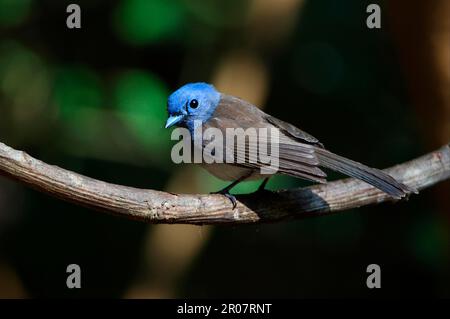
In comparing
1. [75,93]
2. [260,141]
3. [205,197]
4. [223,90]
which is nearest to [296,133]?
[260,141]

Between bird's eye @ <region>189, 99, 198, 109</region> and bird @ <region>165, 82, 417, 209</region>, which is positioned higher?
bird's eye @ <region>189, 99, 198, 109</region>

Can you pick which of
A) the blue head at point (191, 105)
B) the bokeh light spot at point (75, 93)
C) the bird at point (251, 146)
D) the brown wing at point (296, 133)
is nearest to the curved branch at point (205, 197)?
the bird at point (251, 146)

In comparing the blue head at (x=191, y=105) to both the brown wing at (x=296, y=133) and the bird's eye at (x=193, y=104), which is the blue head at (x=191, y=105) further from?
the brown wing at (x=296, y=133)

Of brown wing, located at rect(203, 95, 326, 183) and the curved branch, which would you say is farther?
brown wing, located at rect(203, 95, 326, 183)

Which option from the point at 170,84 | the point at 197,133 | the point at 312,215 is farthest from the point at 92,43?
the point at 312,215

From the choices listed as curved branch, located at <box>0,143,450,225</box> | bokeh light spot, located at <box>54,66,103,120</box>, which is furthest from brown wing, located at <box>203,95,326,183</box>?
bokeh light spot, located at <box>54,66,103,120</box>

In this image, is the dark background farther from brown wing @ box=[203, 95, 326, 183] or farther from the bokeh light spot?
brown wing @ box=[203, 95, 326, 183]

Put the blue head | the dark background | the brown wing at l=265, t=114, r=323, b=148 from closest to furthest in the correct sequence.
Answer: the brown wing at l=265, t=114, r=323, b=148 < the blue head < the dark background

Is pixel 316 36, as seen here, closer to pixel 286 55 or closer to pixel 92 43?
pixel 286 55
